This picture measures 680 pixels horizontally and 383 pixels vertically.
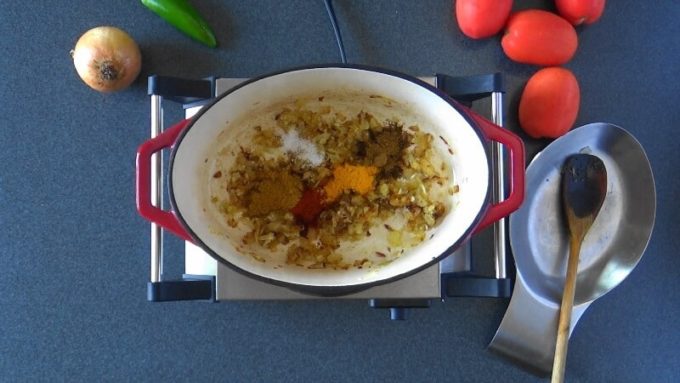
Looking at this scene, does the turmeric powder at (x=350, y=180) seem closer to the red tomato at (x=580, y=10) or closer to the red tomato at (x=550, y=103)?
the red tomato at (x=550, y=103)

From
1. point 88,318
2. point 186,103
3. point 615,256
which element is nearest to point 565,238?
point 615,256

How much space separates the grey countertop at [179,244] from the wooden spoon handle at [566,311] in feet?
0.25

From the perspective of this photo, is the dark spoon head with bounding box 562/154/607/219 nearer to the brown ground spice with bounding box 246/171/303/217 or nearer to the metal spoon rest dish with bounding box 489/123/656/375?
the metal spoon rest dish with bounding box 489/123/656/375

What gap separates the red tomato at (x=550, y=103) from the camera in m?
0.80

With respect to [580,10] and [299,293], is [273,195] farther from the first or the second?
[580,10]

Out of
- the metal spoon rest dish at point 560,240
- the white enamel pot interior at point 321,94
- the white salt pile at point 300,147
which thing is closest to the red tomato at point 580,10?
the metal spoon rest dish at point 560,240

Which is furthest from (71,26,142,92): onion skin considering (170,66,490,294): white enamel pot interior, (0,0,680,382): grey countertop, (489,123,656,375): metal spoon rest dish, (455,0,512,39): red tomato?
(489,123,656,375): metal spoon rest dish

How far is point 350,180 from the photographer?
2.44ft

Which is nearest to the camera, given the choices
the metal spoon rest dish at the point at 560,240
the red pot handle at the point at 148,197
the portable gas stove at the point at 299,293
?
the red pot handle at the point at 148,197

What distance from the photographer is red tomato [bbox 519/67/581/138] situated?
80 cm

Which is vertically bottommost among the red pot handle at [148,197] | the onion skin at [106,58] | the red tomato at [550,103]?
the red pot handle at [148,197]

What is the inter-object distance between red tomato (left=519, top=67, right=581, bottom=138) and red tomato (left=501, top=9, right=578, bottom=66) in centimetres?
2

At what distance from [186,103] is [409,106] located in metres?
0.31

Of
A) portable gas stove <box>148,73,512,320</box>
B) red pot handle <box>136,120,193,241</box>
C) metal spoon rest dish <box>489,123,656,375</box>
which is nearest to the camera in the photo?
red pot handle <box>136,120,193,241</box>
